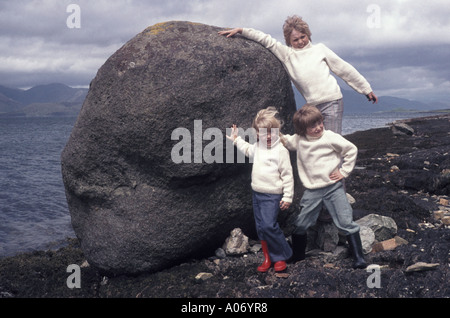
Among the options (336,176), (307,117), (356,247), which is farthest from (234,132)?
(356,247)

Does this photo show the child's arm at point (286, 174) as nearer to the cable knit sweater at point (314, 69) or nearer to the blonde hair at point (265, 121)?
the blonde hair at point (265, 121)

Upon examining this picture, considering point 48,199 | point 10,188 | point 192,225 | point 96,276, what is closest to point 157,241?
point 192,225

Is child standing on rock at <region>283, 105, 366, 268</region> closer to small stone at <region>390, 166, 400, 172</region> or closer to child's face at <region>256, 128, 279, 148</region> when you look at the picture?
child's face at <region>256, 128, 279, 148</region>

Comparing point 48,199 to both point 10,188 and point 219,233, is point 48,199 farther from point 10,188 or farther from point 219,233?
point 219,233

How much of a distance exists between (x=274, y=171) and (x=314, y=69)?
1.73 m

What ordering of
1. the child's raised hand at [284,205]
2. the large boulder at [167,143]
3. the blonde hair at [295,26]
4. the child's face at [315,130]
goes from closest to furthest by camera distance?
the child's raised hand at [284,205] → the child's face at [315,130] → the large boulder at [167,143] → the blonde hair at [295,26]

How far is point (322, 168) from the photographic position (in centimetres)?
495

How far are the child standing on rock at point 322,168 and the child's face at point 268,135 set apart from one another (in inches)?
11.3

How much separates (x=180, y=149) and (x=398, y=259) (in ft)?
10.5

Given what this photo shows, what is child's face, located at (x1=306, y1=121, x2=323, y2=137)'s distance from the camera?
4852 mm

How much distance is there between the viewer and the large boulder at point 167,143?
5098 mm

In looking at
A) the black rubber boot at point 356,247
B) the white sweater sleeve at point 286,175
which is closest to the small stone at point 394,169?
the black rubber boot at point 356,247

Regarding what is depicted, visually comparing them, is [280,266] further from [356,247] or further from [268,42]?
[268,42]

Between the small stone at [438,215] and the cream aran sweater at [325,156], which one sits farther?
the small stone at [438,215]
